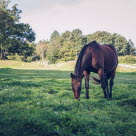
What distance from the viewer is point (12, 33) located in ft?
182

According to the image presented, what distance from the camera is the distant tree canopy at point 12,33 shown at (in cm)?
5219

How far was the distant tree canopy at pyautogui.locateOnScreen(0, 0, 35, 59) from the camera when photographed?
5219 cm

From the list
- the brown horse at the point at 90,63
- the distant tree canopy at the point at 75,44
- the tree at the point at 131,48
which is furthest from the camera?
the tree at the point at 131,48

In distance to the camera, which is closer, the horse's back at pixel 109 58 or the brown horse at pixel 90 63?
the brown horse at pixel 90 63

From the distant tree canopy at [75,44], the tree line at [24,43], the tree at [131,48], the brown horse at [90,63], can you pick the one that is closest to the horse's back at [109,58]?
the brown horse at [90,63]

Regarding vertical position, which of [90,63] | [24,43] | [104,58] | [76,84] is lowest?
[76,84]

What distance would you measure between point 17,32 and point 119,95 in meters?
57.3

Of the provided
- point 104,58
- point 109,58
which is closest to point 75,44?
point 109,58

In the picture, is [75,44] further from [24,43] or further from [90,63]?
[90,63]

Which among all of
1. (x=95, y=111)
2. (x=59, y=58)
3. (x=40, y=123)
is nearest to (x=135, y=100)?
(x=95, y=111)

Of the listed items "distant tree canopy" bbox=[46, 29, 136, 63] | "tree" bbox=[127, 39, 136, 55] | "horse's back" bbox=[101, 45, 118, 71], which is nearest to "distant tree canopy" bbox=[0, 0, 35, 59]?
"distant tree canopy" bbox=[46, 29, 136, 63]

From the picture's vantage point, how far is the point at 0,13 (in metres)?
49.2

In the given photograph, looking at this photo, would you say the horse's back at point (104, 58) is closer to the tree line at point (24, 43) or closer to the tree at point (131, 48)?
the tree line at point (24, 43)

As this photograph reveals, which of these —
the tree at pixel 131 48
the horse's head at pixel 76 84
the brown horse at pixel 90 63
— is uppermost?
the tree at pixel 131 48
